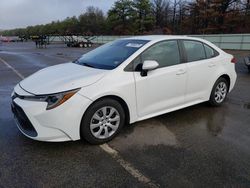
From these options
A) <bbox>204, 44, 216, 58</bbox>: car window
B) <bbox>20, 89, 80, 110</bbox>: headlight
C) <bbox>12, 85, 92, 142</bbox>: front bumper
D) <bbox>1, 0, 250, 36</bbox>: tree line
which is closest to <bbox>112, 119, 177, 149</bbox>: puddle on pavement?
<bbox>12, 85, 92, 142</bbox>: front bumper

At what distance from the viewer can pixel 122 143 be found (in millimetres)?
3424

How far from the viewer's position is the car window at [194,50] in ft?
14.2

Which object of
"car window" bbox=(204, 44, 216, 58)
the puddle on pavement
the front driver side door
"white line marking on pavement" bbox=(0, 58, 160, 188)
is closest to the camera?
"white line marking on pavement" bbox=(0, 58, 160, 188)

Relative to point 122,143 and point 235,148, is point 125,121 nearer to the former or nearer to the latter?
point 122,143

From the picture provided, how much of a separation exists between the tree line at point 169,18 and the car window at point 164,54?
31063mm

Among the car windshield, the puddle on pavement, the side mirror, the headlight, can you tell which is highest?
the car windshield

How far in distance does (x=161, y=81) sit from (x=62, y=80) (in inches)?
61.1

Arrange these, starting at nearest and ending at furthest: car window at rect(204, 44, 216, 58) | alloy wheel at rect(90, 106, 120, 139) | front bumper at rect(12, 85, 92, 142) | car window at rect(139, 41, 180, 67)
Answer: front bumper at rect(12, 85, 92, 142), alloy wheel at rect(90, 106, 120, 139), car window at rect(139, 41, 180, 67), car window at rect(204, 44, 216, 58)

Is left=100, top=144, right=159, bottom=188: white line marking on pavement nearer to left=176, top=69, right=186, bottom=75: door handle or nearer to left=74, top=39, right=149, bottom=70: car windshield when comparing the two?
left=74, top=39, right=149, bottom=70: car windshield

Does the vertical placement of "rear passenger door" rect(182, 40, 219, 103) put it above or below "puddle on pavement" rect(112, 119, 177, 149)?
above

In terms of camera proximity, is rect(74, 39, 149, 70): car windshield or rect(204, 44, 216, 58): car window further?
rect(204, 44, 216, 58): car window

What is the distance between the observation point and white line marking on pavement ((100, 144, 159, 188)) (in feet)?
8.39

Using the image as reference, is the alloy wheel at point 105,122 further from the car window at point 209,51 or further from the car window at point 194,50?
the car window at point 209,51

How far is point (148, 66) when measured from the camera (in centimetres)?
352
